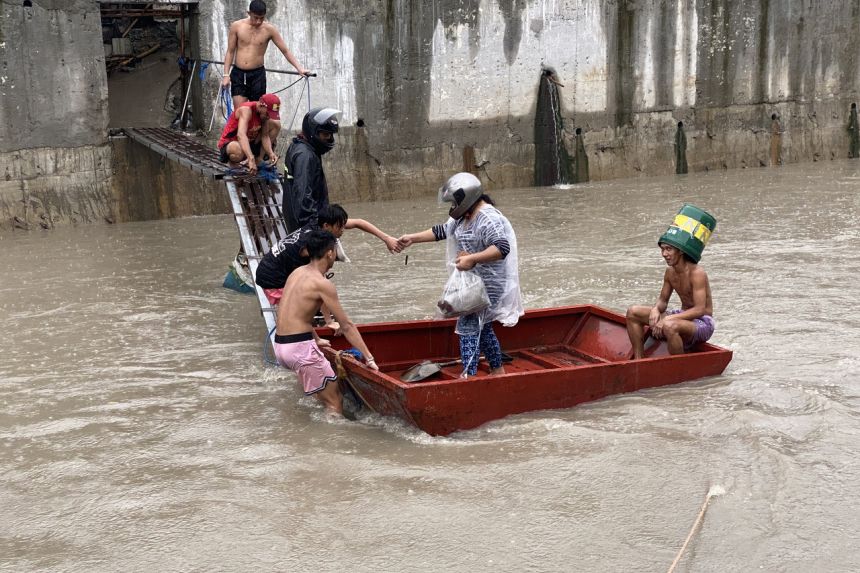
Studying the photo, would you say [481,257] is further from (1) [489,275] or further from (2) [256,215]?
(2) [256,215]

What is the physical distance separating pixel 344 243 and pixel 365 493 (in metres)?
7.12

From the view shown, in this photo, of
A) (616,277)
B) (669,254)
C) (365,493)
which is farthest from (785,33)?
(365,493)

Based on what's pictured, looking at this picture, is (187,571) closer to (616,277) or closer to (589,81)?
(616,277)

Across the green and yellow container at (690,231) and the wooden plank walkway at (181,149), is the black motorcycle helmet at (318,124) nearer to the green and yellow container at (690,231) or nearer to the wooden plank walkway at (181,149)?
the wooden plank walkway at (181,149)

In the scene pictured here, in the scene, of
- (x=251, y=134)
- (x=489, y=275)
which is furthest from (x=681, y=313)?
(x=251, y=134)

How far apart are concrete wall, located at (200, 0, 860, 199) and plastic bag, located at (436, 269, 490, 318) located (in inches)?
318

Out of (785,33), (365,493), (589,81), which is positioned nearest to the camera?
(365,493)

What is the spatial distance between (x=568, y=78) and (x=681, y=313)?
929cm

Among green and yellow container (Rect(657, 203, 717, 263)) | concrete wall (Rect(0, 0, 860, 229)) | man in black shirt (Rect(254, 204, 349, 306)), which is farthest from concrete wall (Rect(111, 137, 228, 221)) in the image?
green and yellow container (Rect(657, 203, 717, 263))

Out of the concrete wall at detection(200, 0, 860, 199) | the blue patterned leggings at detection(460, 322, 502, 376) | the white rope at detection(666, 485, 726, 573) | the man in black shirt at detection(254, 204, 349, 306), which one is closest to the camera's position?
the white rope at detection(666, 485, 726, 573)

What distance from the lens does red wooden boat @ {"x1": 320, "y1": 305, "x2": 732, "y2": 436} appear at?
237 inches

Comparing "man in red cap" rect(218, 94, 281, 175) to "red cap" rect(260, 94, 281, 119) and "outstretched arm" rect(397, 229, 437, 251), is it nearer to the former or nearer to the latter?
"red cap" rect(260, 94, 281, 119)

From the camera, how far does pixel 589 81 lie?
52.1 ft

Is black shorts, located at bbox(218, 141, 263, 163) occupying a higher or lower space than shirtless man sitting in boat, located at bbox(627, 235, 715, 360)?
higher
